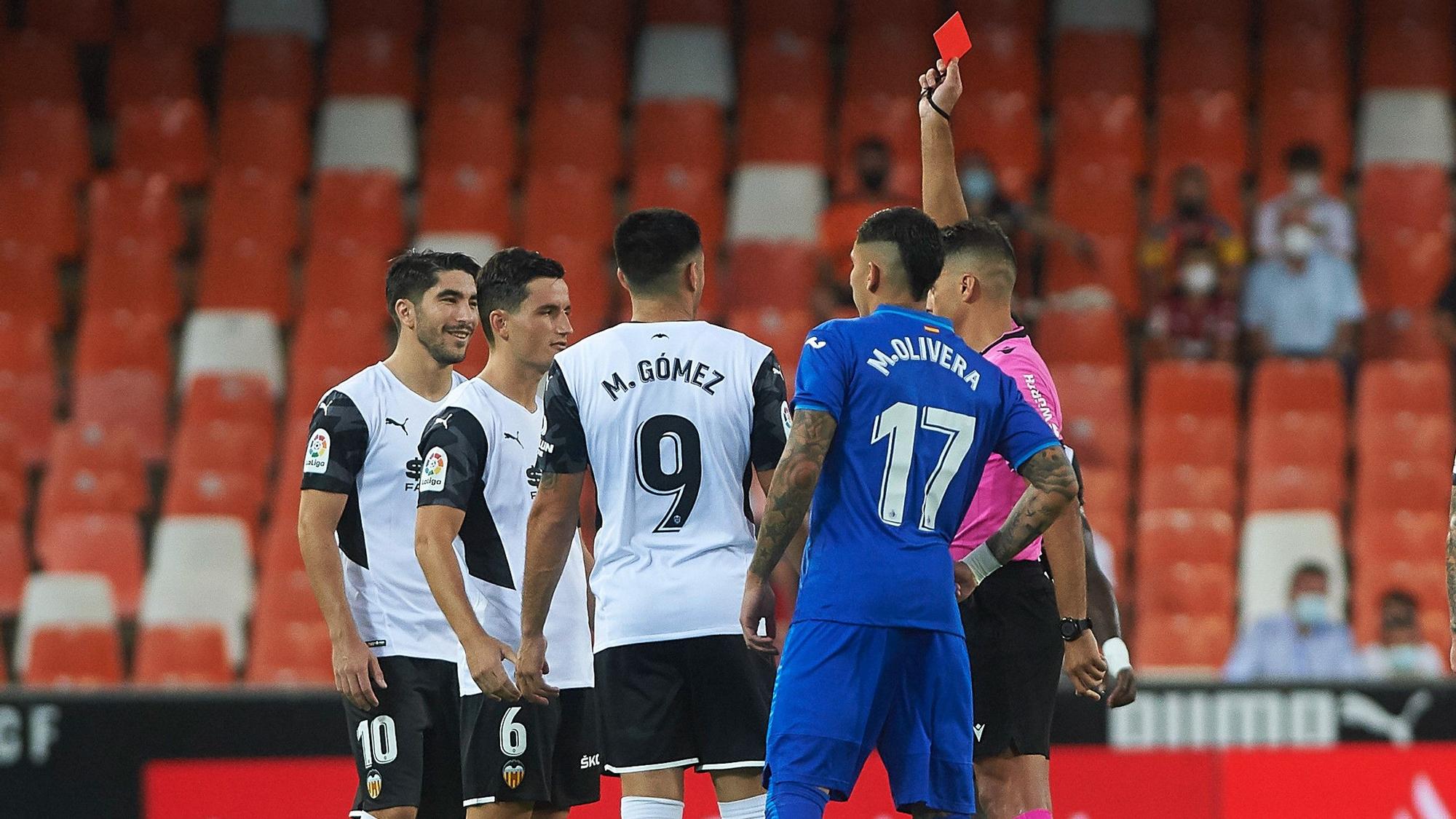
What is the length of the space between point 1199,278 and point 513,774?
7.62 meters

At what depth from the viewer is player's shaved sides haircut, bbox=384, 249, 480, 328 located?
6.18 meters

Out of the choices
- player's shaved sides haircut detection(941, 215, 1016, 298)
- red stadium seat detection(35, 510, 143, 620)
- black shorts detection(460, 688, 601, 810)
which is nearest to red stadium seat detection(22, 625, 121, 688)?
red stadium seat detection(35, 510, 143, 620)

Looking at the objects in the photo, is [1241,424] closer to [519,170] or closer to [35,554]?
[519,170]

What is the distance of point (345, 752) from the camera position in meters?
8.12

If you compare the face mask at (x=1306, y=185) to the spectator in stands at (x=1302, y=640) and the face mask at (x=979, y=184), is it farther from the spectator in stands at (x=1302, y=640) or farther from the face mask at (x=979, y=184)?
the spectator in stands at (x=1302, y=640)

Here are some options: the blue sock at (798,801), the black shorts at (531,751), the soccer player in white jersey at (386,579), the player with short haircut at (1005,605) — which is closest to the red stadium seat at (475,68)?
the soccer player in white jersey at (386,579)

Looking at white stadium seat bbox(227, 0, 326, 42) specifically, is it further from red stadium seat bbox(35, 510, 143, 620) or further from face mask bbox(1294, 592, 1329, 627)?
face mask bbox(1294, 592, 1329, 627)

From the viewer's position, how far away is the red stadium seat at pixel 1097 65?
1409cm

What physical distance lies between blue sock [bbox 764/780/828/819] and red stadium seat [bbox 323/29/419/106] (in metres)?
10.3

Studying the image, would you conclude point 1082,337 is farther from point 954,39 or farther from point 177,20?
point 177,20

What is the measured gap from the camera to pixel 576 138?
45.5 ft

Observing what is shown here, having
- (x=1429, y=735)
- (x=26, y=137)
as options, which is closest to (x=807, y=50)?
(x=26, y=137)

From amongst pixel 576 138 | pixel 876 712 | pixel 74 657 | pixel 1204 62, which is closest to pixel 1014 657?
pixel 876 712

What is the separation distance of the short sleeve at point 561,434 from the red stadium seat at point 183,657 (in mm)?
5596
